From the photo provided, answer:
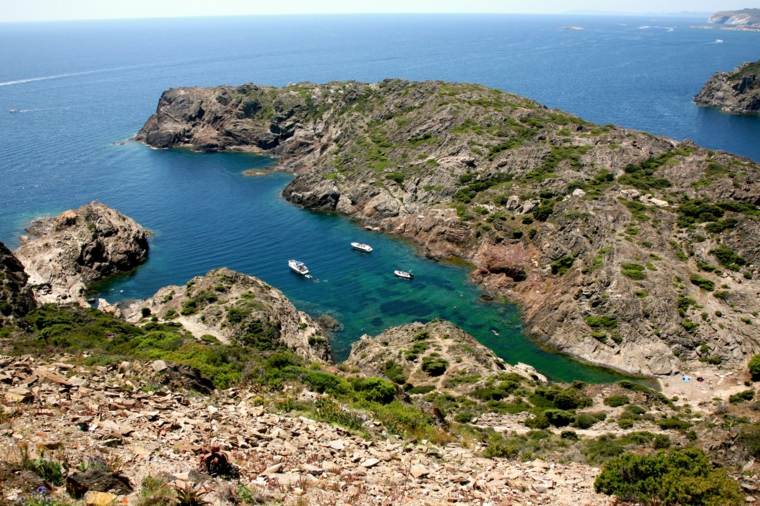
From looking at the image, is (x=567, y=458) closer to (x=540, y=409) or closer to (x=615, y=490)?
(x=615, y=490)

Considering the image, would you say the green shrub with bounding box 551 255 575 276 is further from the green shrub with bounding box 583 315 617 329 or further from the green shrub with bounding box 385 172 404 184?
the green shrub with bounding box 385 172 404 184

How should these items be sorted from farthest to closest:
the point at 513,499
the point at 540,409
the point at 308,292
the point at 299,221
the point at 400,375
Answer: the point at 299,221, the point at 308,292, the point at 400,375, the point at 540,409, the point at 513,499

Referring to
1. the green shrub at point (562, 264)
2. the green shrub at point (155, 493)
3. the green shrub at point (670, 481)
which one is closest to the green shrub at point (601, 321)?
the green shrub at point (562, 264)

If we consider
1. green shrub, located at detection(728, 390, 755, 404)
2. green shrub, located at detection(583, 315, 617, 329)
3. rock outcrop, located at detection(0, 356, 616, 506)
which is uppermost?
rock outcrop, located at detection(0, 356, 616, 506)

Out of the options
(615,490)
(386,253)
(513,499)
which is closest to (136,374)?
(513,499)

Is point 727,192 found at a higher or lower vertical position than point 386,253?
higher

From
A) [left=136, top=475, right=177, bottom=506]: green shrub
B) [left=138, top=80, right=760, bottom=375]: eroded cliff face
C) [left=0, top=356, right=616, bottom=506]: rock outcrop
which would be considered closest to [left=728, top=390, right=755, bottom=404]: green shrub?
[left=138, top=80, right=760, bottom=375]: eroded cliff face

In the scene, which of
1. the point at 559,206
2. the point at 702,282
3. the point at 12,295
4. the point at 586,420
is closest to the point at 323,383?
the point at 586,420
